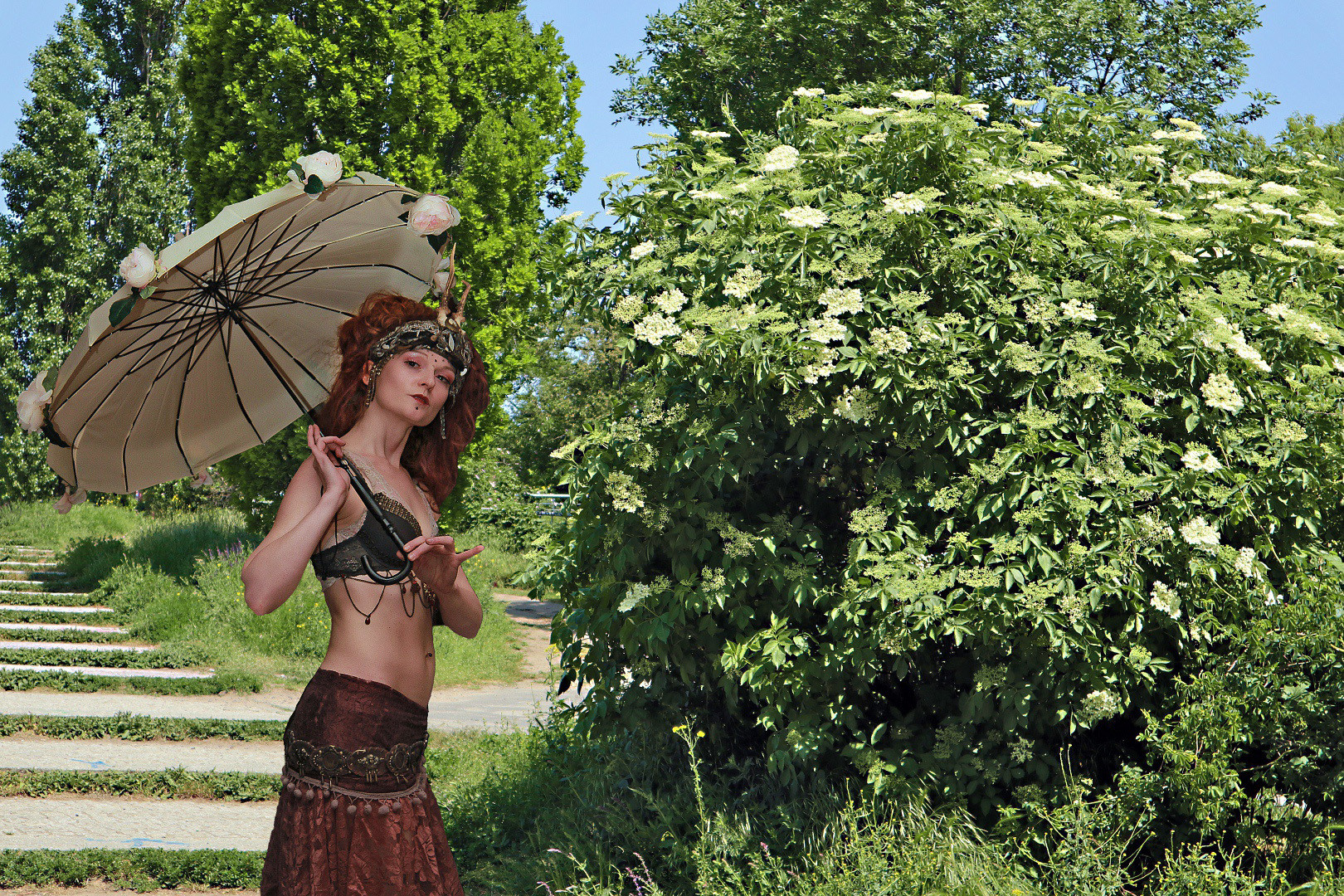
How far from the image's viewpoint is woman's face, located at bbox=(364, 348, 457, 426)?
2.83 m

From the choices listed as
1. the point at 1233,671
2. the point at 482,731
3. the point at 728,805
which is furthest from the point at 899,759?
the point at 482,731

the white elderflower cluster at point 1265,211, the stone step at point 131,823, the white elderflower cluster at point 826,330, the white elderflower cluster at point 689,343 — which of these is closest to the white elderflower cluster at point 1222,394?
the white elderflower cluster at point 1265,211

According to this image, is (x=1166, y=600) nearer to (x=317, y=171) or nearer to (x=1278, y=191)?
(x=1278, y=191)

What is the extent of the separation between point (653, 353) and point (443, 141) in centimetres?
992

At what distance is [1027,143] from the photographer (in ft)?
12.9

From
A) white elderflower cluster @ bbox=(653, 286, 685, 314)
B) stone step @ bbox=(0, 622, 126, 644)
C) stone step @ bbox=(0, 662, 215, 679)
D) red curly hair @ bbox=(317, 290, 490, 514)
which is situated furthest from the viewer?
stone step @ bbox=(0, 622, 126, 644)

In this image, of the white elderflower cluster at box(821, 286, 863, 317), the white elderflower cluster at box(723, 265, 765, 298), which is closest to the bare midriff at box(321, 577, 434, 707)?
the white elderflower cluster at box(723, 265, 765, 298)

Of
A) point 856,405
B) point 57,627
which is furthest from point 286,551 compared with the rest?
point 57,627

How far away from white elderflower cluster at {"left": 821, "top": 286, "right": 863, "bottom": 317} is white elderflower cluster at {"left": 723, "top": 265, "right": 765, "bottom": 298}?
0.24 metres

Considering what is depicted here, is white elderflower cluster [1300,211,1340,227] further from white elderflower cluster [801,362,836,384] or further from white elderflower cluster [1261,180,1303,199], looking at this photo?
white elderflower cluster [801,362,836,384]

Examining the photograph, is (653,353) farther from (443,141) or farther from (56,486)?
(56,486)

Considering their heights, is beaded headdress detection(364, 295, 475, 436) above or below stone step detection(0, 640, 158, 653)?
above

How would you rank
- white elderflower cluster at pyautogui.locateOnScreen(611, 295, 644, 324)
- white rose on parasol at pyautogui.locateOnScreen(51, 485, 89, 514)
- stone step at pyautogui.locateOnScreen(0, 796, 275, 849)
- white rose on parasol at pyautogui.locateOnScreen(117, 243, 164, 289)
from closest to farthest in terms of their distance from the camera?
white rose on parasol at pyautogui.locateOnScreen(117, 243, 164, 289) < white rose on parasol at pyautogui.locateOnScreen(51, 485, 89, 514) < white elderflower cluster at pyautogui.locateOnScreen(611, 295, 644, 324) < stone step at pyautogui.locateOnScreen(0, 796, 275, 849)

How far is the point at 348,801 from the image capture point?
256 centimetres
